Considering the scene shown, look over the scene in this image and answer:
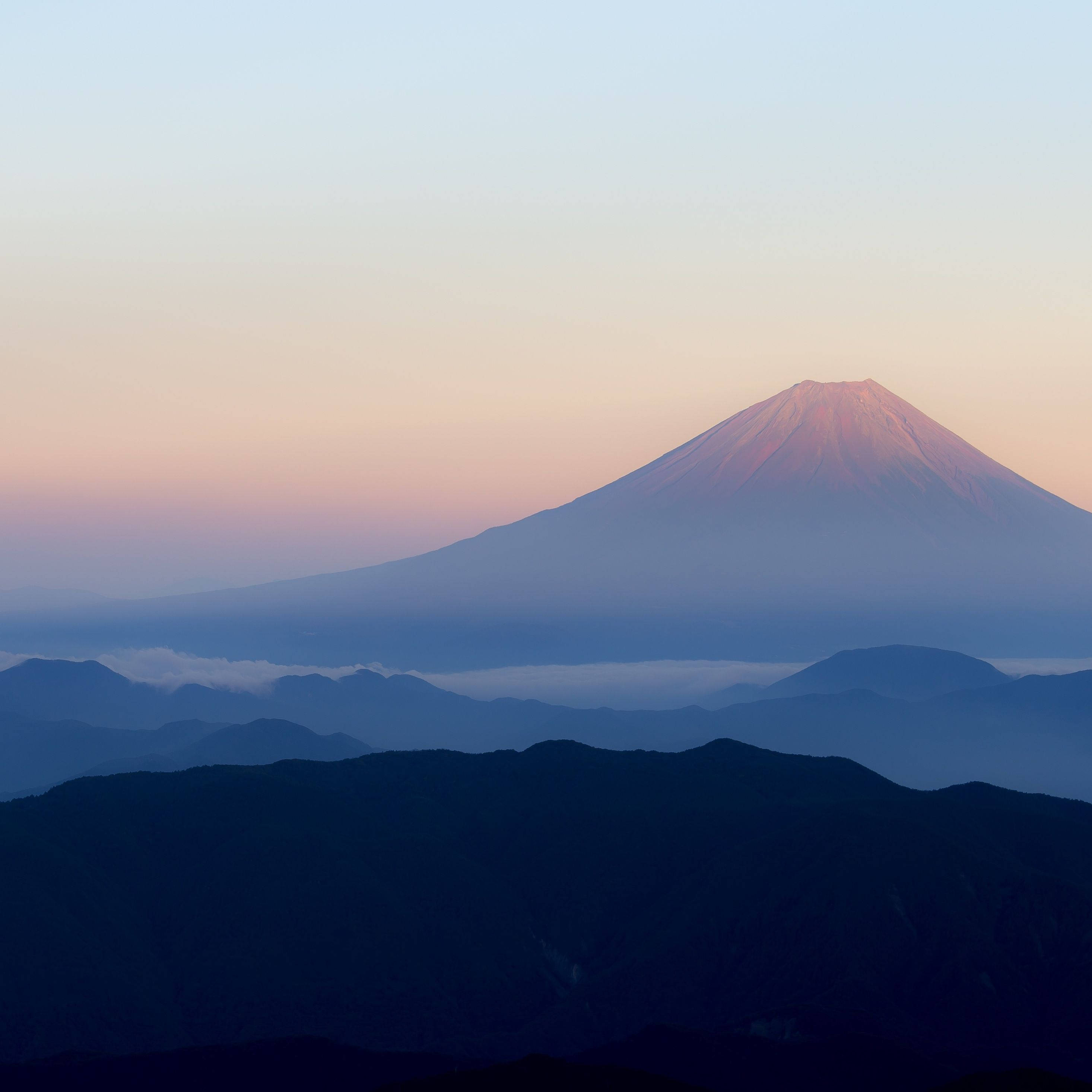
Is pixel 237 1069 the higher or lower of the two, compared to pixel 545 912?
lower

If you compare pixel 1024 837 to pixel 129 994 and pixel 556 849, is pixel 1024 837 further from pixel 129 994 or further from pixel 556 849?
pixel 129 994

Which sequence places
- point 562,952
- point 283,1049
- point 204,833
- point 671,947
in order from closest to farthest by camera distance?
point 283,1049
point 671,947
point 562,952
point 204,833

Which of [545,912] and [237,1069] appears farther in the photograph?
[545,912]

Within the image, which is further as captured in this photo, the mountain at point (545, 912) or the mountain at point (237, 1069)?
the mountain at point (545, 912)

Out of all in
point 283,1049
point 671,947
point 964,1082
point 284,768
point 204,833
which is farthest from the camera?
point 284,768

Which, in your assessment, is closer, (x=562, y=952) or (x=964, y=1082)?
(x=964, y=1082)

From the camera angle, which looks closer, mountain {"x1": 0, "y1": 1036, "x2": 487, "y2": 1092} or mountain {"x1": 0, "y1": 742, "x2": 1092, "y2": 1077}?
mountain {"x1": 0, "y1": 1036, "x2": 487, "y2": 1092}

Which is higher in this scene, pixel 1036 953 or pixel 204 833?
pixel 204 833

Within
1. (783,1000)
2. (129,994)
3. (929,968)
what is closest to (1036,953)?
(929,968)
